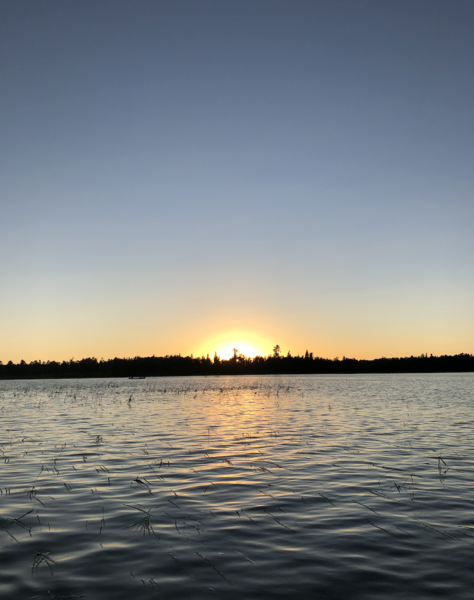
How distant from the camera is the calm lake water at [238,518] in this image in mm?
7793

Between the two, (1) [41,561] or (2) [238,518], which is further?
(2) [238,518]

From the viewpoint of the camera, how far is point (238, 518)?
1134cm

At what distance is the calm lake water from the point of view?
25.6 ft

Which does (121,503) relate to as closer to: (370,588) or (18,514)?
(18,514)

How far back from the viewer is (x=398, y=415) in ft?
117

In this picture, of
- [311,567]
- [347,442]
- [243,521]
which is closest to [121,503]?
[243,521]

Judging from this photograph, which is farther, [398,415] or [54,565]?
[398,415]

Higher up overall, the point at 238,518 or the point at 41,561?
the point at 41,561

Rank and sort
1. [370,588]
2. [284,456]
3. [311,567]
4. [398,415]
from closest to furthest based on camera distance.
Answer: [370,588], [311,567], [284,456], [398,415]

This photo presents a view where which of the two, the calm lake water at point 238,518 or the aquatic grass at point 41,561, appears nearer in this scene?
the calm lake water at point 238,518

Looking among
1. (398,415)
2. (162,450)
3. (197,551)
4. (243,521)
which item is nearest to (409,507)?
(243,521)

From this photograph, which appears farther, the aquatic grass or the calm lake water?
the aquatic grass

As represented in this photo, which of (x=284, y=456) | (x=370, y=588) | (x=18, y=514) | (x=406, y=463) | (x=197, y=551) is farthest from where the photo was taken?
(x=284, y=456)

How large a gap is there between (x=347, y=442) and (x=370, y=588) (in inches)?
617
